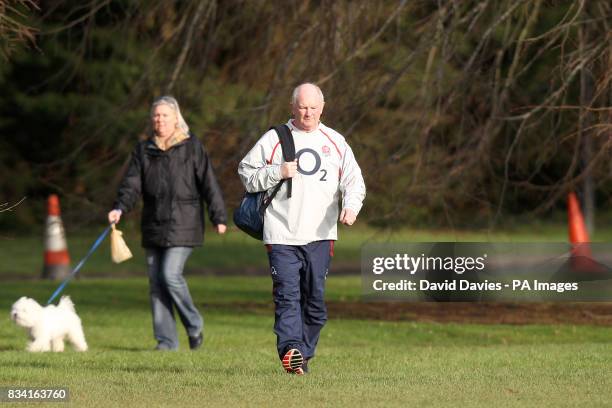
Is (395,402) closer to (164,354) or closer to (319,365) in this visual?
(319,365)

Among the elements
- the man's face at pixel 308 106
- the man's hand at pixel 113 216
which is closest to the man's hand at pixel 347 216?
the man's face at pixel 308 106


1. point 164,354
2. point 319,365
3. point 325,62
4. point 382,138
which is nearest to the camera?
point 319,365

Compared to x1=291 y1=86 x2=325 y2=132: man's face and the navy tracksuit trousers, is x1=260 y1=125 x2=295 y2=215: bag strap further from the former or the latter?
the navy tracksuit trousers

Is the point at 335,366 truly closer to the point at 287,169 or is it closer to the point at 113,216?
the point at 287,169

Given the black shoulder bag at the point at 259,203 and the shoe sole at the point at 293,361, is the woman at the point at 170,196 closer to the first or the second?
the black shoulder bag at the point at 259,203

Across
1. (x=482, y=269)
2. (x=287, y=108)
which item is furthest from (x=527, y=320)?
(x=287, y=108)

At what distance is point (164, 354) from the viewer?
1067 centimetres

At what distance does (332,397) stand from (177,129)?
4.33 meters

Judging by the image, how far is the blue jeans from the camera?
448 inches

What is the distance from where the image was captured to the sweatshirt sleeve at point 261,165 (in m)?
8.49

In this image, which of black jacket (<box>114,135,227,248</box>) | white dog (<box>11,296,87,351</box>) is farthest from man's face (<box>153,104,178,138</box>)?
white dog (<box>11,296,87,351</box>)

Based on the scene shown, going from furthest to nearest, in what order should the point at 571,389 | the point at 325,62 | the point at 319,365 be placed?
1. the point at 325,62
2. the point at 319,365
3. the point at 571,389

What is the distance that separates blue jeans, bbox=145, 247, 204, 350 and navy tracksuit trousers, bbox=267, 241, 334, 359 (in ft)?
8.81

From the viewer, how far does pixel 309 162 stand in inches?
339
